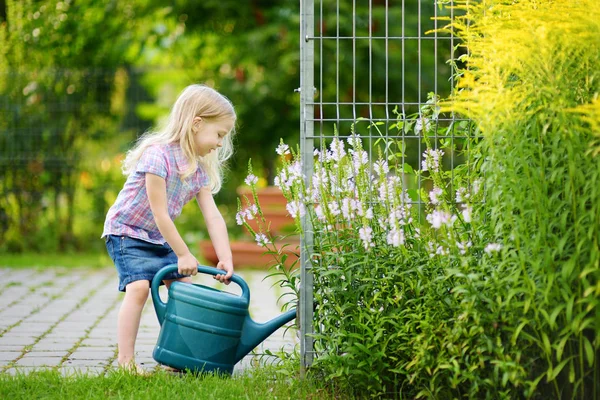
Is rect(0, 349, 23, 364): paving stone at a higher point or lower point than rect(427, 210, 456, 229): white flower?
lower

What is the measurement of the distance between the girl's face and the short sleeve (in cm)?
18

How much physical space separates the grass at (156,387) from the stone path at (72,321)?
0.76 ft

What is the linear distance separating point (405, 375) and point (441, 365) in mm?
418

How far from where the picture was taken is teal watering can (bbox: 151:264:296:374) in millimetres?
3428

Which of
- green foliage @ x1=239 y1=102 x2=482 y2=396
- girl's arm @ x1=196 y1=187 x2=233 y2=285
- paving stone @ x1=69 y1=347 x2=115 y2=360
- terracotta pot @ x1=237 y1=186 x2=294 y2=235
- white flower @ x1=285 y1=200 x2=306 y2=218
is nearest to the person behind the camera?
green foliage @ x1=239 y1=102 x2=482 y2=396

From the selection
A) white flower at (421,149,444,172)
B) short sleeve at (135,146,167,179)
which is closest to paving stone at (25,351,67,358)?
short sleeve at (135,146,167,179)

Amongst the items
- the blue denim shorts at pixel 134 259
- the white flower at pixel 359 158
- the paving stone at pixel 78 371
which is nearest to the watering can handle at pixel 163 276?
the blue denim shorts at pixel 134 259

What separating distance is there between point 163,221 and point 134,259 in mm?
256

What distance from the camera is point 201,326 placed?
11.2 ft

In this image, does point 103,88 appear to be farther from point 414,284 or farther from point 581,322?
Answer: point 581,322

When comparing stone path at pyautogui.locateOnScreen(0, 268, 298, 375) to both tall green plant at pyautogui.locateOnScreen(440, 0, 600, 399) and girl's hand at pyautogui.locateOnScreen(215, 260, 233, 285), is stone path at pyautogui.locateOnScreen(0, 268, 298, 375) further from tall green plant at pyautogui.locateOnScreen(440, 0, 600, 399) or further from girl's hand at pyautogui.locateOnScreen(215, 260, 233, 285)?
tall green plant at pyautogui.locateOnScreen(440, 0, 600, 399)

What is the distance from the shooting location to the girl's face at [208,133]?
12.1ft

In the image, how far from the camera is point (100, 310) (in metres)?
5.35

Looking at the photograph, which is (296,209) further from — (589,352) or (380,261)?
(589,352)
